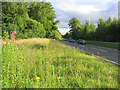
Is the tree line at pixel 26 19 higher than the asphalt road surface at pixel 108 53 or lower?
higher

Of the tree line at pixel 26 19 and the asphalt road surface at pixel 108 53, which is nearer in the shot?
the asphalt road surface at pixel 108 53

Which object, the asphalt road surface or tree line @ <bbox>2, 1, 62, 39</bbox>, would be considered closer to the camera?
the asphalt road surface

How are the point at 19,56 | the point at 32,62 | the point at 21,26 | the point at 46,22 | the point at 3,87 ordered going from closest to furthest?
the point at 3,87
the point at 19,56
the point at 32,62
the point at 21,26
the point at 46,22

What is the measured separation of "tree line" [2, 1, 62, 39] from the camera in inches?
758

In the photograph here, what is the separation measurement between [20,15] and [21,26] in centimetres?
205

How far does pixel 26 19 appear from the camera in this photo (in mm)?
22578

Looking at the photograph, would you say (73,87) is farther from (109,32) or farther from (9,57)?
(109,32)

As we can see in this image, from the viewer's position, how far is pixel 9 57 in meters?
3.66

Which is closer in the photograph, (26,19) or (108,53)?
(108,53)

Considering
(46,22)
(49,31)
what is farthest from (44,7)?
(49,31)

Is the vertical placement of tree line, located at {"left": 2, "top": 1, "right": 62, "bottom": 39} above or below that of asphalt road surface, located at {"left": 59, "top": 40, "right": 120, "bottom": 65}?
above

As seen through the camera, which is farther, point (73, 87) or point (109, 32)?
point (109, 32)

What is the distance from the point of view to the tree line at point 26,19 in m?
19.2

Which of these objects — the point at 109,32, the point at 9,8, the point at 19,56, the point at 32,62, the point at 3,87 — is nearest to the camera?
the point at 3,87
